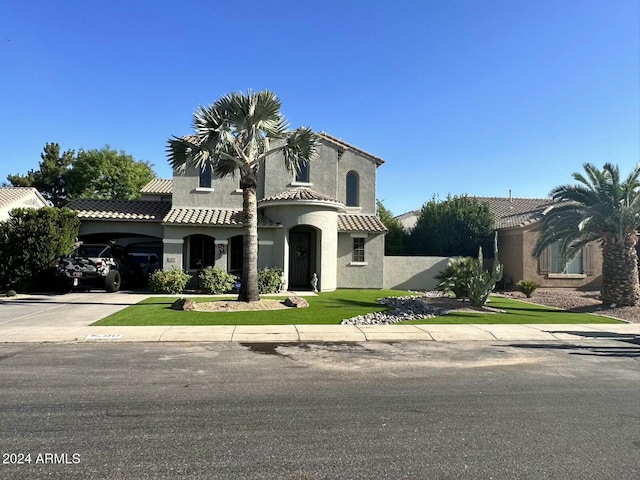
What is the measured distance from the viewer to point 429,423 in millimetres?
5062

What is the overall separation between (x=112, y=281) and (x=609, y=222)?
19.3 metres

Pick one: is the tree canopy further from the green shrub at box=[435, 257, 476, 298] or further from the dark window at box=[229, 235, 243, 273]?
the green shrub at box=[435, 257, 476, 298]

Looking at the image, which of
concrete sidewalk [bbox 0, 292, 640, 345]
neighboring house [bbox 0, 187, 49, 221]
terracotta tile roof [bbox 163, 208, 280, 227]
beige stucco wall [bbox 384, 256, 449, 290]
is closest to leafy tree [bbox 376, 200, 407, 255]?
beige stucco wall [bbox 384, 256, 449, 290]

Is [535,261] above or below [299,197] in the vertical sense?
below

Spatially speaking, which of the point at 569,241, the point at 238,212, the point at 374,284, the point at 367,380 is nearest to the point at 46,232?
the point at 238,212

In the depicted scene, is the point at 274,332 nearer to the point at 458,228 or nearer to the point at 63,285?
the point at 63,285

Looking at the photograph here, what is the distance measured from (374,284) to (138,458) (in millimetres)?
18549

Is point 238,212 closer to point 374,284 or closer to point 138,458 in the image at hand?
point 374,284

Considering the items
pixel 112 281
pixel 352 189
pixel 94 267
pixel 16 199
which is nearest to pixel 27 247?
pixel 94 267

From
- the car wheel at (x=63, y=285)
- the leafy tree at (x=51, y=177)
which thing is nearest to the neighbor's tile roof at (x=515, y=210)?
the car wheel at (x=63, y=285)

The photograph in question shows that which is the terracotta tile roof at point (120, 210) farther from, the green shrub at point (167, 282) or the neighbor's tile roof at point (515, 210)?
the neighbor's tile roof at point (515, 210)

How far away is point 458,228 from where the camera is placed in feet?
86.0

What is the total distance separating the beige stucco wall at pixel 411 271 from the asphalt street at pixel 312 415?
14518mm

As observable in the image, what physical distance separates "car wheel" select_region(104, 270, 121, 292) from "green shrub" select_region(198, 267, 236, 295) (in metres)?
3.54
